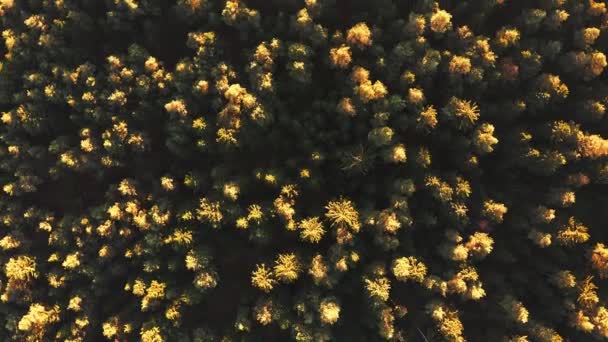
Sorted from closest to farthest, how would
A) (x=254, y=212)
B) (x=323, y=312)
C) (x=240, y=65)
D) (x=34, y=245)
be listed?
(x=323, y=312), (x=254, y=212), (x=240, y=65), (x=34, y=245)

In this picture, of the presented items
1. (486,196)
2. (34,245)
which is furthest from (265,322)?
(34,245)

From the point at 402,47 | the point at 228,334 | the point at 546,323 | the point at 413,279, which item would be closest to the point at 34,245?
the point at 228,334

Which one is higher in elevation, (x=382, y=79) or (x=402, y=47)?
(x=402, y=47)

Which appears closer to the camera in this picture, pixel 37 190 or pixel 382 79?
pixel 382 79

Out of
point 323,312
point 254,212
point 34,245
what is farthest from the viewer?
point 34,245

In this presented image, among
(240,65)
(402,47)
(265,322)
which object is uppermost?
(402,47)

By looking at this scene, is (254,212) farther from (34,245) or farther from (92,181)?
(34,245)
